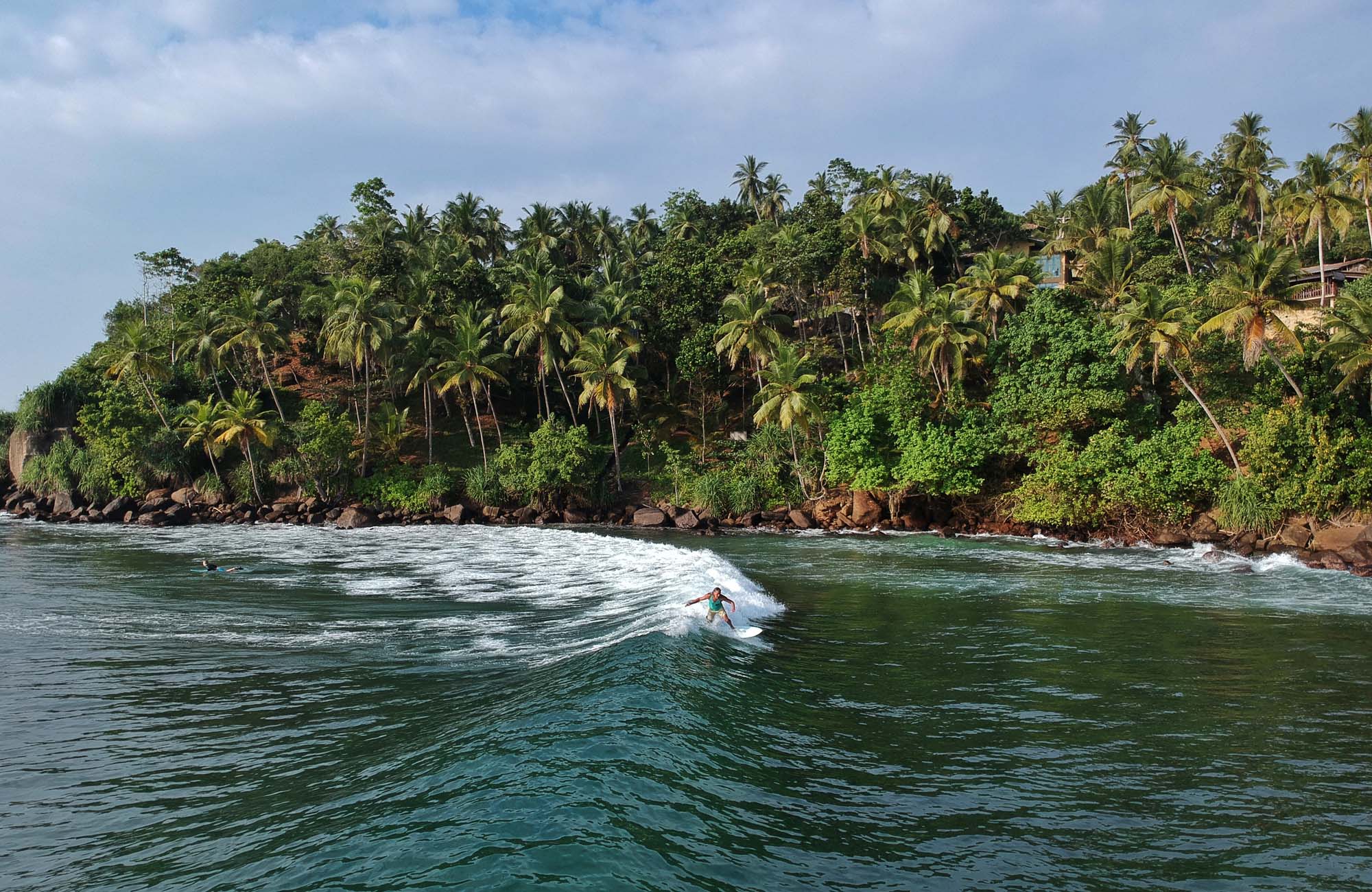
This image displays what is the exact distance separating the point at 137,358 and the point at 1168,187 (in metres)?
60.8

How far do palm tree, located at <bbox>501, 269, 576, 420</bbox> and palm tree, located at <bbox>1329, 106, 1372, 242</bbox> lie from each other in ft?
140

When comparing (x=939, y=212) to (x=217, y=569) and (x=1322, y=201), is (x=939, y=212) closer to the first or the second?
(x=1322, y=201)

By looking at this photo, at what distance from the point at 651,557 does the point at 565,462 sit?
16990mm

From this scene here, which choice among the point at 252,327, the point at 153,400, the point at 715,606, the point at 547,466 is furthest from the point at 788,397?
the point at 153,400

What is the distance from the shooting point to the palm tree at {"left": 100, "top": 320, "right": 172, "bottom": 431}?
45000mm

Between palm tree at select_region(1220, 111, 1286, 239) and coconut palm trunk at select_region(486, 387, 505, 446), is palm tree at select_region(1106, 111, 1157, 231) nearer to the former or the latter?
palm tree at select_region(1220, 111, 1286, 239)

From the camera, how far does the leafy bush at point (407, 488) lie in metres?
44.0

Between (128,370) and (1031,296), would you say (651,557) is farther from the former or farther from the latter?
(128,370)

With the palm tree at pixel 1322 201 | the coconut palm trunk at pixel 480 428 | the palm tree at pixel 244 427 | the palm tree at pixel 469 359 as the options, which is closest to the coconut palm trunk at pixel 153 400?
the palm tree at pixel 244 427

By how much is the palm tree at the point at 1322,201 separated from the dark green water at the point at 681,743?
1233 inches

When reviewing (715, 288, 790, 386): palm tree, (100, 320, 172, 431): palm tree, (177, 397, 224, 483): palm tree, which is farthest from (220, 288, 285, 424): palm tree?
(715, 288, 790, 386): palm tree

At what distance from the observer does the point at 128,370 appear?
148 ft

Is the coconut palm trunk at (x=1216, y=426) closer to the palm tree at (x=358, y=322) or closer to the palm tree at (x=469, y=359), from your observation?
the palm tree at (x=469, y=359)

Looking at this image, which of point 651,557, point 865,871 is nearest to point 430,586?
point 651,557
